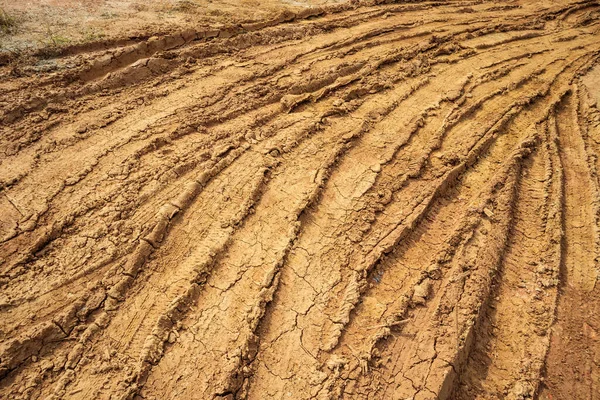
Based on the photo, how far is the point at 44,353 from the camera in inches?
88.4

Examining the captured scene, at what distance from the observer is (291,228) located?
3.00m

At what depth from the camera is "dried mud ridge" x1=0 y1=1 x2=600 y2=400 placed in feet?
7.64

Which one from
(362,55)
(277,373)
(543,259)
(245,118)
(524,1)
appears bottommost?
(277,373)

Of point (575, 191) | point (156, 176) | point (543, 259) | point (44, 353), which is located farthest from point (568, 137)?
point (44, 353)

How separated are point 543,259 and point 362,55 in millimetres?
3516

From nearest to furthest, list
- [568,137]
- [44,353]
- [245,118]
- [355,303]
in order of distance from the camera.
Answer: [44,353] → [355,303] → [245,118] → [568,137]

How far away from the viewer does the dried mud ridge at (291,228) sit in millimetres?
2330

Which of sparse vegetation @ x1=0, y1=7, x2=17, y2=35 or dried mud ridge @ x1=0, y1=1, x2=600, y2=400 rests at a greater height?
sparse vegetation @ x1=0, y1=7, x2=17, y2=35

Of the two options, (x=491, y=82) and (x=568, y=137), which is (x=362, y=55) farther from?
(x=568, y=137)

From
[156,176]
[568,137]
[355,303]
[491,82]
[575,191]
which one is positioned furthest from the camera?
[491,82]

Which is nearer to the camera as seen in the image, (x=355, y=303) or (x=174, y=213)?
(x=355, y=303)

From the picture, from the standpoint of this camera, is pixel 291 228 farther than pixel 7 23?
No

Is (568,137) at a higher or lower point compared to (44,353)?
higher

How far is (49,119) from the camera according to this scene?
146 inches
